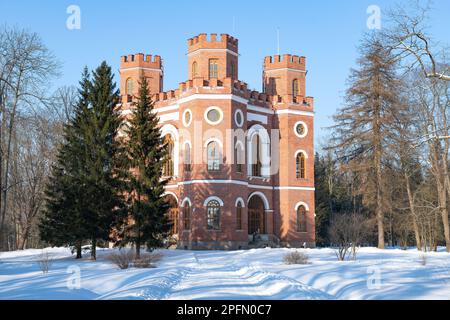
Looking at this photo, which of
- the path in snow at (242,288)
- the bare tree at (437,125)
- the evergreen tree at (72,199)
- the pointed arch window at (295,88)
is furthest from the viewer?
the pointed arch window at (295,88)

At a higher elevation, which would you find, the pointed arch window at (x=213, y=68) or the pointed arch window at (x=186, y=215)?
the pointed arch window at (x=213, y=68)

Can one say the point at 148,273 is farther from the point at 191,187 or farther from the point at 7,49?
the point at 191,187

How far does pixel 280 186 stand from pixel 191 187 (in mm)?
7473

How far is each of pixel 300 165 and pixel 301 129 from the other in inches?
99.2

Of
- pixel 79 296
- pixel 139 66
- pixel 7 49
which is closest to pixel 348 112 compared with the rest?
pixel 139 66

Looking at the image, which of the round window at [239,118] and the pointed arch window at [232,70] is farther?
the pointed arch window at [232,70]

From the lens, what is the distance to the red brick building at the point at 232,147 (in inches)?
1220

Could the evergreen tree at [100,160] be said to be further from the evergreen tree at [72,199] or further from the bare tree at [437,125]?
the bare tree at [437,125]

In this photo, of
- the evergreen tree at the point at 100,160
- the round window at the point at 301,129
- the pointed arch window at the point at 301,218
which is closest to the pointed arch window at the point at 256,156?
the round window at the point at 301,129

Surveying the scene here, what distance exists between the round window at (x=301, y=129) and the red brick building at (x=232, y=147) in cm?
7

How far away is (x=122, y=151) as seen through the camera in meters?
23.3

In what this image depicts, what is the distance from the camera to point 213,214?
101 ft

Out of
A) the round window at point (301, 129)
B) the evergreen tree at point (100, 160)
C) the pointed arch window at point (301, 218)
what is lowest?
the pointed arch window at point (301, 218)

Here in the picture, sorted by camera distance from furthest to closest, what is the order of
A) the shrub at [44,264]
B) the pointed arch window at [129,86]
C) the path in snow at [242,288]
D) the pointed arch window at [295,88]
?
the pointed arch window at [129,86] → the pointed arch window at [295,88] → the shrub at [44,264] → the path in snow at [242,288]
